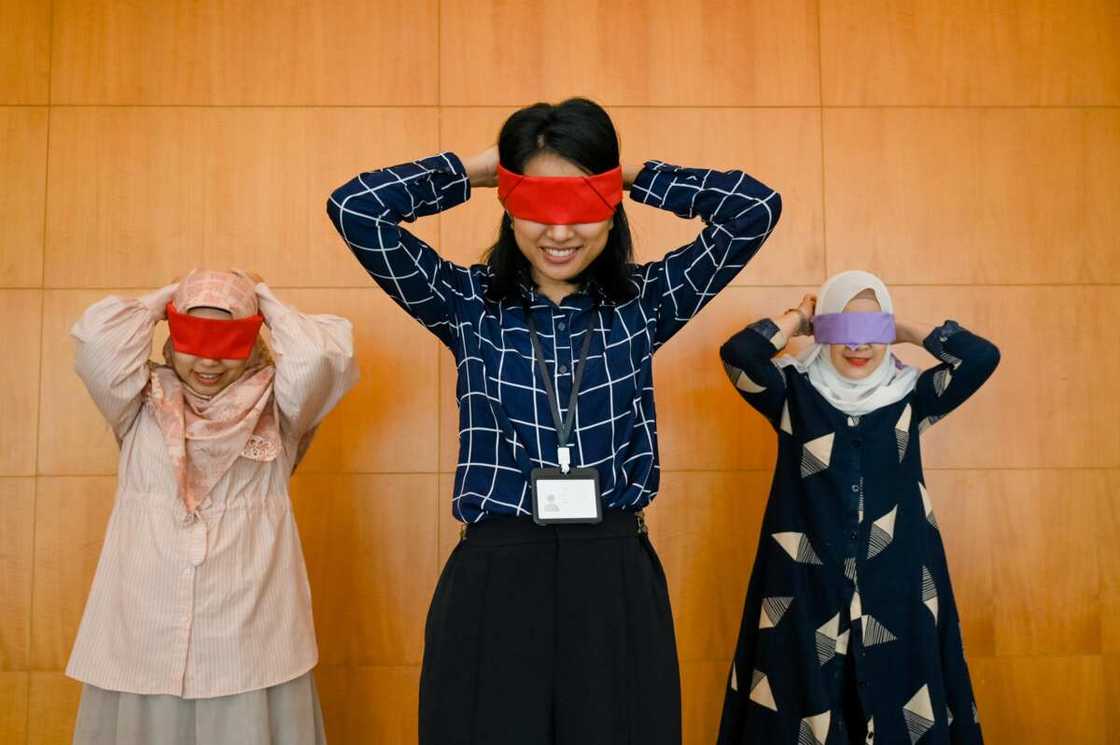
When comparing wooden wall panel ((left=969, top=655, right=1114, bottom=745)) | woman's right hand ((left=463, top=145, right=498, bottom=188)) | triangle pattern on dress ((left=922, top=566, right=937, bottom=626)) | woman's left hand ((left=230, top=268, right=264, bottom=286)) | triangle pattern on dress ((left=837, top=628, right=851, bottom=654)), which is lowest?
wooden wall panel ((left=969, top=655, right=1114, bottom=745))

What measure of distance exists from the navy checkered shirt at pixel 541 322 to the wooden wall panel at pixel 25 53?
2.02 m

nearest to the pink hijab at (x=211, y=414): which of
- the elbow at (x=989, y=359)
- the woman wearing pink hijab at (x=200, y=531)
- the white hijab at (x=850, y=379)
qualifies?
the woman wearing pink hijab at (x=200, y=531)

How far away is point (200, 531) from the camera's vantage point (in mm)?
2248

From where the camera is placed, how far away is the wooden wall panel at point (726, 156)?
3250mm

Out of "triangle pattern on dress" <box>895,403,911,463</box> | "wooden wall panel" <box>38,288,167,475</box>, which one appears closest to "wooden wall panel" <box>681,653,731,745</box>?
"triangle pattern on dress" <box>895,403,911,463</box>

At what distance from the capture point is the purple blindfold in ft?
8.20

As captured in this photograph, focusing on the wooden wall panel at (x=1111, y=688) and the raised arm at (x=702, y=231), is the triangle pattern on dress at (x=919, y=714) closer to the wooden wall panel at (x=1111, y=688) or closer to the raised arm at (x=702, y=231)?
the raised arm at (x=702, y=231)

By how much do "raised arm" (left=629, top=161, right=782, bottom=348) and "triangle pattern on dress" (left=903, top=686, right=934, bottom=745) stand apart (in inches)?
45.9

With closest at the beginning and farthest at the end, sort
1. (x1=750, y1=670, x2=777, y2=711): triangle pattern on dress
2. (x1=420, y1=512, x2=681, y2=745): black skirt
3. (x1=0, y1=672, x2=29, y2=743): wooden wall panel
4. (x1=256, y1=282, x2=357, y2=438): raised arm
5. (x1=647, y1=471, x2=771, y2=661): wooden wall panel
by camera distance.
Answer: (x1=420, y1=512, x2=681, y2=745): black skirt → (x1=256, y1=282, x2=357, y2=438): raised arm → (x1=750, y1=670, x2=777, y2=711): triangle pattern on dress → (x1=0, y1=672, x2=29, y2=743): wooden wall panel → (x1=647, y1=471, x2=771, y2=661): wooden wall panel

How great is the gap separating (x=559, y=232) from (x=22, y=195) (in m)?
2.33

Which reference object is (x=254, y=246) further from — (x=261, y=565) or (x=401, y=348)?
(x=261, y=565)

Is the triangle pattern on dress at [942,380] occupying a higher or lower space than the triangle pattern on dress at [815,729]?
higher


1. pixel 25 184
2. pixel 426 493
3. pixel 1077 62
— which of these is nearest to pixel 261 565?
pixel 426 493

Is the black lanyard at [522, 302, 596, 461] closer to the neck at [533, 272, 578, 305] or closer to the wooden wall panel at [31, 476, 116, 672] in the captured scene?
the neck at [533, 272, 578, 305]
